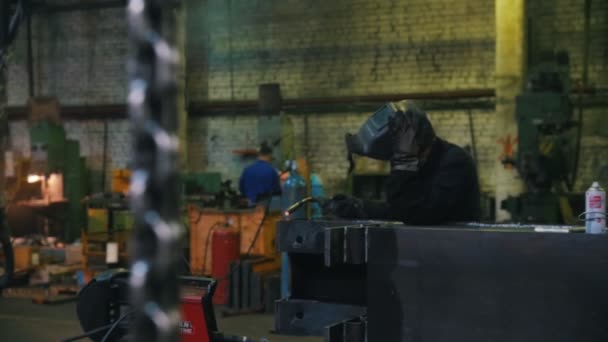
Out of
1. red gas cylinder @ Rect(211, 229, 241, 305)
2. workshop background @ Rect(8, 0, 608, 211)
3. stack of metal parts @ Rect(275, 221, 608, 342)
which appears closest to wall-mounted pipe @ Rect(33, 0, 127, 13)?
workshop background @ Rect(8, 0, 608, 211)

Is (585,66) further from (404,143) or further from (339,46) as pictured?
(404,143)

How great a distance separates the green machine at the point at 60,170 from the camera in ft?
33.0

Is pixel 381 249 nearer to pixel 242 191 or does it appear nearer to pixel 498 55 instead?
pixel 242 191

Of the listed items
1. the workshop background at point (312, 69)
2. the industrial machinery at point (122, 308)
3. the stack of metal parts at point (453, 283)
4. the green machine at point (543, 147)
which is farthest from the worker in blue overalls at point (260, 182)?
the stack of metal parts at point (453, 283)

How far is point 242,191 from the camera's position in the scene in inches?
351

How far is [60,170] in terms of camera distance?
10.5 m

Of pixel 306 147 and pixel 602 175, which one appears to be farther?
pixel 306 147

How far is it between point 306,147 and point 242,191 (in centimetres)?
287

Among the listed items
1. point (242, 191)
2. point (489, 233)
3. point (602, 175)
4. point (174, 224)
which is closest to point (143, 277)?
point (174, 224)

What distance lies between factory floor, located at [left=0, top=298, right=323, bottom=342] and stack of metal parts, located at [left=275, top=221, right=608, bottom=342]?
3.15m

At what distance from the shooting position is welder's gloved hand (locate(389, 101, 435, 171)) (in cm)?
351

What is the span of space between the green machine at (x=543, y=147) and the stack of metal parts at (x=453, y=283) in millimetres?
5650

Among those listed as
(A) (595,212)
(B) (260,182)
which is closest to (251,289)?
(B) (260,182)

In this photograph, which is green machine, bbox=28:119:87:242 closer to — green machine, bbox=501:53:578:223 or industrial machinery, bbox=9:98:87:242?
industrial machinery, bbox=9:98:87:242
